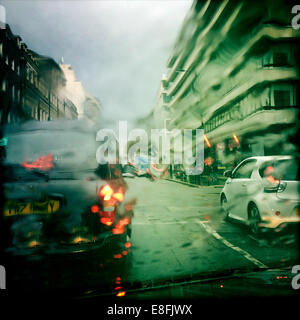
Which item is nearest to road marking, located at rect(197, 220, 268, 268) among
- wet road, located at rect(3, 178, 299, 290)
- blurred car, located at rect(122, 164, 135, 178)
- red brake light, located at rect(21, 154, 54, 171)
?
wet road, located at rect(3, 178, 299, 290)

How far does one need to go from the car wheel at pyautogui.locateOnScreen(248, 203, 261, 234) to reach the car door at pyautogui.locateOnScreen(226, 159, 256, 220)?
18 centimetres

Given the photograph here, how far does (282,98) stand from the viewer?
66.2 ft

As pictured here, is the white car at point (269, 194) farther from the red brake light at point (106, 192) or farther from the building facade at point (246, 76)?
the building facade at point (246, 76)

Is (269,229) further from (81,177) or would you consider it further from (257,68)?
(257,68)

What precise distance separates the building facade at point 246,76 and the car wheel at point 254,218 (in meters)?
15.8

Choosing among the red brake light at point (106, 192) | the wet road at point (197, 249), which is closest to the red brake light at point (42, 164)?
the red brake light at point (106, 192)

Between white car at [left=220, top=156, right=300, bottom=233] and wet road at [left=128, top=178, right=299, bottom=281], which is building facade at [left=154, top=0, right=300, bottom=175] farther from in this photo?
wet road at [left=128, top=178, right=299, bottom=281]

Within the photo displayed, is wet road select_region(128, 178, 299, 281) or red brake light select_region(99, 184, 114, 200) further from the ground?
red brake light select_region(99, 184, 114, 200)

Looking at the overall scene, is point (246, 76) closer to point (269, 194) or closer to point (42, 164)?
point (269, 194)

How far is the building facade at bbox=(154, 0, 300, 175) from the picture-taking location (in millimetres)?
19781

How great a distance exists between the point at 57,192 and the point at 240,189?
4199 millimetres

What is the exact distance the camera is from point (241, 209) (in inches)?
232

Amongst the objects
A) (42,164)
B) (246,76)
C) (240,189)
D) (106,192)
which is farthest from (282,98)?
(42,164)

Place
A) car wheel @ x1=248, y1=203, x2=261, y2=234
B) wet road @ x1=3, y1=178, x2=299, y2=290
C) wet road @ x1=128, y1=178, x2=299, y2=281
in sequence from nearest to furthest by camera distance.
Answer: wet road @ x1=3, y1=178, x2=299, y2=290 < wet road @ x1=128, y1=178, x2=299, y2=281 < car wheel @ x1=248, y1=203, x2=261, y2=234
